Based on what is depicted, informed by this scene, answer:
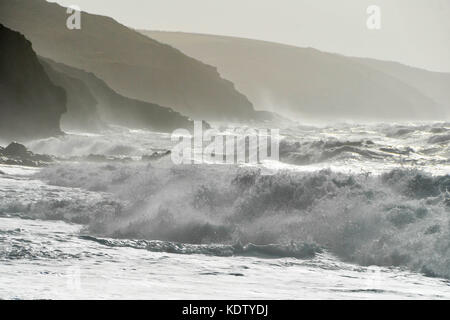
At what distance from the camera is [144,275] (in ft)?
26.8

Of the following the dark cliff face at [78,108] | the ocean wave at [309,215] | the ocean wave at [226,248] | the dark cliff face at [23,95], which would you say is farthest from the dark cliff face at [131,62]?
the ocean wave at [226,248]

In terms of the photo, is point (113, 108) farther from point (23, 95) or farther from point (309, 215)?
point (309, 215)

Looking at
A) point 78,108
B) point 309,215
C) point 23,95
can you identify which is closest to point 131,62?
point 78,108

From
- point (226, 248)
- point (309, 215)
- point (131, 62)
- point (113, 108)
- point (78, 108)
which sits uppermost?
point (131, 62)

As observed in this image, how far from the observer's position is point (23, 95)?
41125 millimetres

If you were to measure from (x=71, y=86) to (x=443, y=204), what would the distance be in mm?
50490

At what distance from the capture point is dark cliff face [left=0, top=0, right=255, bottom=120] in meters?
107

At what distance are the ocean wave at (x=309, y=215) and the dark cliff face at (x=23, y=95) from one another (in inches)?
1051

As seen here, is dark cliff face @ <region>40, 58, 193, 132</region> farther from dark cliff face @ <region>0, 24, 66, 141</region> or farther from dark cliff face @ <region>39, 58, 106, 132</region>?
dark cliff face @ <region>0, 24, 66, 141</region>

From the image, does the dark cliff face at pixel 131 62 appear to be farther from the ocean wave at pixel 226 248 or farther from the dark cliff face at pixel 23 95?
the ocean wave at pixel 226 248

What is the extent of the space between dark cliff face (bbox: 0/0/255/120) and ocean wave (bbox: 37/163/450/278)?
88923 millimetres

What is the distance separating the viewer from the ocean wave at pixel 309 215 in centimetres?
1020

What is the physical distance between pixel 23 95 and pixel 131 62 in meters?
76.6
